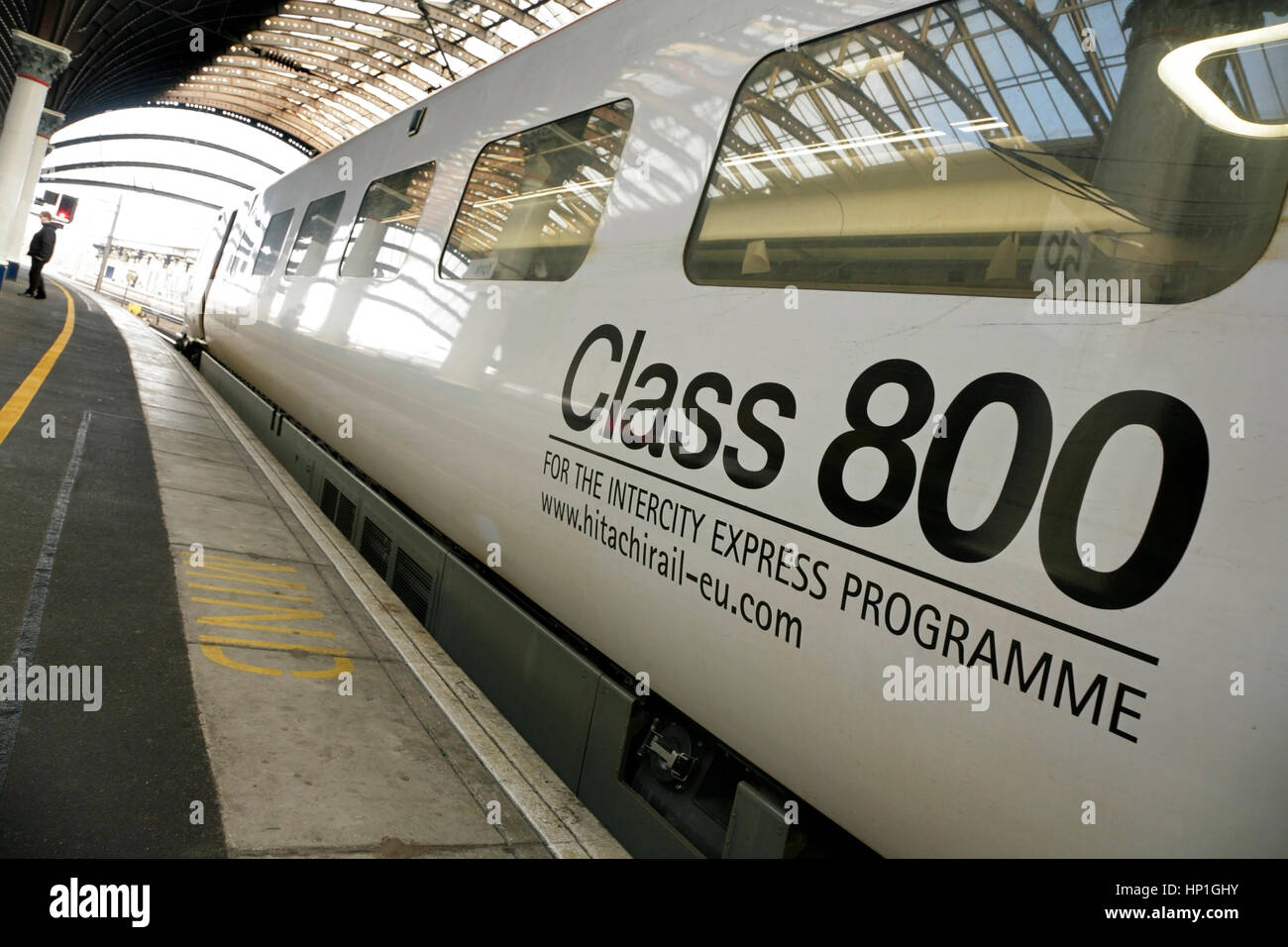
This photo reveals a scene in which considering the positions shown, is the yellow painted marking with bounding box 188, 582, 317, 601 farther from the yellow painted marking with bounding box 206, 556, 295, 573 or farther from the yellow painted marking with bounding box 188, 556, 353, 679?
the yellow painted marking with bounding box 206, 556, 295, 573

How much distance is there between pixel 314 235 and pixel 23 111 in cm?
1773

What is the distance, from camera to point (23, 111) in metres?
20.0

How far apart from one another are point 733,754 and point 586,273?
168 centimetres

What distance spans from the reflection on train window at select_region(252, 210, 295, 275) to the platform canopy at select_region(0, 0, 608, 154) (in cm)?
631

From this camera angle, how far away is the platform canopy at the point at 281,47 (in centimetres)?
1906

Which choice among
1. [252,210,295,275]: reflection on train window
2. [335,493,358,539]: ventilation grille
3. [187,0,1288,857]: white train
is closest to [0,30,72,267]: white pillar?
[252,210,295,275]: reflection on train window

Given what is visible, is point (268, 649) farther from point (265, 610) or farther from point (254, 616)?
point (265, 610)

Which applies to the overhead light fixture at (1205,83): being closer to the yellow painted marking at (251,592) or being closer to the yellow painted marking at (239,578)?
the yellow painted marking at (251,592)

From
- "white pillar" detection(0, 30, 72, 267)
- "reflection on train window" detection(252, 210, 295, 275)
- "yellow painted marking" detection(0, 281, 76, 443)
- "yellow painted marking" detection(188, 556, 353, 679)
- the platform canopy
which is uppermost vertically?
the platform canopy

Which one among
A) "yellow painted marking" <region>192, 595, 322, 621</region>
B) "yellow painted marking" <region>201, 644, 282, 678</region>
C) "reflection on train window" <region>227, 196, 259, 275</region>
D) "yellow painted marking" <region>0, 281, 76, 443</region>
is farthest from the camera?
"reflection on train window" <region>227, 196, 259, 275</region>

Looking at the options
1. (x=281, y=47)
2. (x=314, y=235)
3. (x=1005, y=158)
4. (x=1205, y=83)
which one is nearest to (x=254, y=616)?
(x=1005, y=158)

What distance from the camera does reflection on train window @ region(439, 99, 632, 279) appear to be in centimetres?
331

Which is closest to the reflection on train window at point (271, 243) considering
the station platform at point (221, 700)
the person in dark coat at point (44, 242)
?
the station platform at point (221, 700)

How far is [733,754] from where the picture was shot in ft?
8.02
